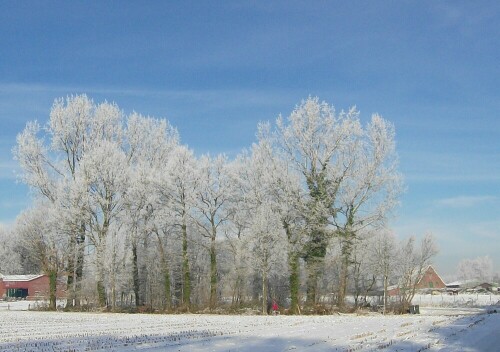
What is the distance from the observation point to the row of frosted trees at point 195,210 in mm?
42000

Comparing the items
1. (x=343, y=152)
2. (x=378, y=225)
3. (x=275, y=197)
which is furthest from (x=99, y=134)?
(x=378, y=225)

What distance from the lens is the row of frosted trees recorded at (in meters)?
42.0

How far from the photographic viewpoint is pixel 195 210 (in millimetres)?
46844

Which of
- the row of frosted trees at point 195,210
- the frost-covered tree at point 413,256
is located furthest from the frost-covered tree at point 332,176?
the frost-covered tree at point 413,256

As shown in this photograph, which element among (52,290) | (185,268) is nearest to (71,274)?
(52,290)

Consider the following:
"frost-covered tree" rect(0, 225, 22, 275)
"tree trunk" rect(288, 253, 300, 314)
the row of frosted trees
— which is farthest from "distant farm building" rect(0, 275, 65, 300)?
"tree trunk" rect(288, 253, 300, 314)

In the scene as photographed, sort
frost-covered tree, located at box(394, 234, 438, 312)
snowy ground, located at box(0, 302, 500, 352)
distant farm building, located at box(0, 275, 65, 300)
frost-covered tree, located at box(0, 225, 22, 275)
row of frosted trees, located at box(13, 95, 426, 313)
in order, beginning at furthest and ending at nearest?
frost-covered tree, located at box(0, 225, 22, 275) → distant farm building, located at box(0, 275, 65, 300) → frost-covered tree, located at box(394, 234, 438, 312) → row of frosted trees, located at box(13, 95, 426, 313) → snowy ground, located at box(0, 302, 500, 352)

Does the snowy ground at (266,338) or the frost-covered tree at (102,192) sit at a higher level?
the frost-covered tree at (102,192)

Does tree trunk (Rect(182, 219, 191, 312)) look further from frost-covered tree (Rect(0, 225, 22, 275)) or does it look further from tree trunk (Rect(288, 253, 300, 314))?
frost-covered tree (Rect(0, 225, 22, 275))

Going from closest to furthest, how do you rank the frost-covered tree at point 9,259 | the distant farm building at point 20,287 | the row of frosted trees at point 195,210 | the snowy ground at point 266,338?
1. the snowy ground at point 266,338
2. the row of frosted trees at point 195,210
3. the distant farm building at point 20,287
4. the frost-covered tree at point 9,259

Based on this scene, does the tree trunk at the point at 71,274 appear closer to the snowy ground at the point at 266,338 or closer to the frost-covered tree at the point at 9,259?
the snowy ground at the point at 266,338

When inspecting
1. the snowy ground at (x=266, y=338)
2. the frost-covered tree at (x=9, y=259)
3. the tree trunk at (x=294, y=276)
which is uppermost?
the frost-covered tree at (x=9, y=259)

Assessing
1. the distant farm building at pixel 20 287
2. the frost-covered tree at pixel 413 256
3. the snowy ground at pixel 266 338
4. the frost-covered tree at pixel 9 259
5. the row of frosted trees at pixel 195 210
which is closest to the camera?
the snowy ground at pixel 266 338

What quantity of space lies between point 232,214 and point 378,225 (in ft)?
40.8
